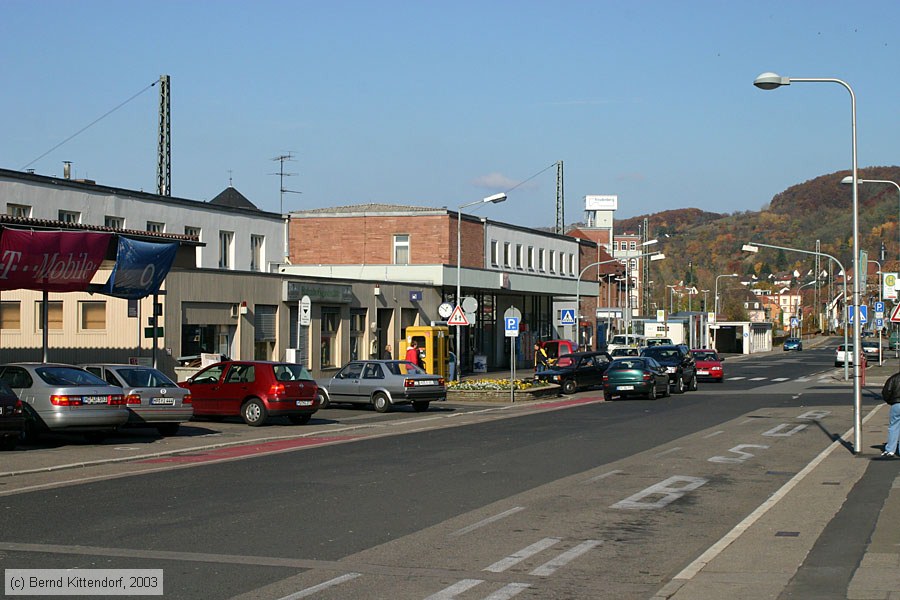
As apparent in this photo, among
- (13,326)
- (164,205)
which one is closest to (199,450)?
(13,326)

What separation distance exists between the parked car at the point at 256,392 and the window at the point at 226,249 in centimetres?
2394

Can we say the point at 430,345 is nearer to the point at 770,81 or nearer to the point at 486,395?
the point at 486,395

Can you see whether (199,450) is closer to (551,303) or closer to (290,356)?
(290,356)

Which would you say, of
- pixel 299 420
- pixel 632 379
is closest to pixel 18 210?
pixel 299 420

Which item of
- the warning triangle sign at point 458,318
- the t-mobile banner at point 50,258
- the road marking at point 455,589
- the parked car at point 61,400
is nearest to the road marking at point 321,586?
the road marking at point 455,589

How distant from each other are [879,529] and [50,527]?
848 centimetres

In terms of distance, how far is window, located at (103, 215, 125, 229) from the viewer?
43344mm

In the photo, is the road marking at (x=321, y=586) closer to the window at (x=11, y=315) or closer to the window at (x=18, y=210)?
the window at (x=11, y=315)

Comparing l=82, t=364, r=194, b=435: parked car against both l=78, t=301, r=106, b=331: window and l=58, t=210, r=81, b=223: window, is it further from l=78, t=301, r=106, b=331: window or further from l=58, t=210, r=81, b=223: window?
l=58, t=210, r=81, b=223: window

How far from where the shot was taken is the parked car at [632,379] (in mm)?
37500

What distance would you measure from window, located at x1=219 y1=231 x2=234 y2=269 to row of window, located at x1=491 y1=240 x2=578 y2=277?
736 inches

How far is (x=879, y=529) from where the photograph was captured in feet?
36.5

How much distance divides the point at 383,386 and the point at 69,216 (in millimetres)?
16890

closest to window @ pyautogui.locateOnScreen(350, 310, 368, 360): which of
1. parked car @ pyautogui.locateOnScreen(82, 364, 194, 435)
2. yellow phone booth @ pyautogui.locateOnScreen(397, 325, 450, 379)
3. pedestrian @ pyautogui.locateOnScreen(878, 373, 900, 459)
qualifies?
yellow phone booth @ pyautogui.locateOnScreen(397, 325, 450, 379)
